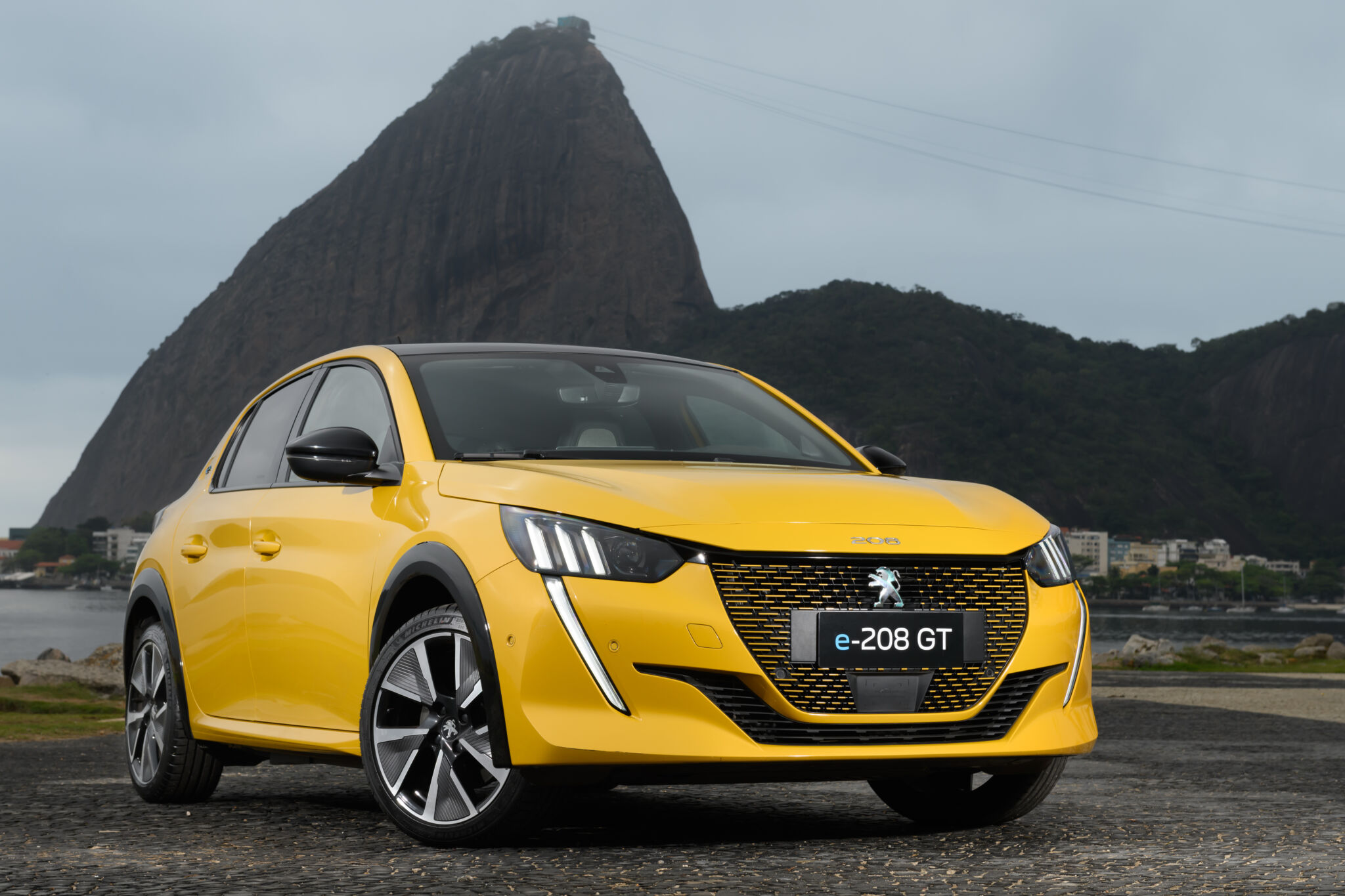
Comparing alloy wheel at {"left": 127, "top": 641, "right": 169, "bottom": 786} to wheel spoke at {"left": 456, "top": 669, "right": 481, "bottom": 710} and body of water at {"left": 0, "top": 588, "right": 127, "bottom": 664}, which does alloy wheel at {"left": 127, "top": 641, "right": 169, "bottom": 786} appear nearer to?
wheel spoke at {"left": 456, "top": 669, "right": 481, "bottom": 710}

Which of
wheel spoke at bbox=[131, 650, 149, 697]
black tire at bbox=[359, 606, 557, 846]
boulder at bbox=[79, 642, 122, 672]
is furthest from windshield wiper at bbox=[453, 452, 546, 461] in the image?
boulder at bbox=[79, 642, 122, 672]

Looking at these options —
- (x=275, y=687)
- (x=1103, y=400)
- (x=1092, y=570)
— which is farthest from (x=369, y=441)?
(x=1103, y=400)

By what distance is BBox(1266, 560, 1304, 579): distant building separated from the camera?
17788cm

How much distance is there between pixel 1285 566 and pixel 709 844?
622 feet

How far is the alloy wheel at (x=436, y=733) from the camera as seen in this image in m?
4.38

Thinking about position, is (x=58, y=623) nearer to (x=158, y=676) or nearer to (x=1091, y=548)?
(x=158, y=676)

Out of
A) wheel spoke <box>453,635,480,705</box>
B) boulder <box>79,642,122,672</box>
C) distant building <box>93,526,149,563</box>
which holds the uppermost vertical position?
distant building <box>93,526,149,563</box>

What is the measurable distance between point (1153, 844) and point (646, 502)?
6.23 ft

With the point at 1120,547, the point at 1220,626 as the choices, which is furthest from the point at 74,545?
the point at 1220,626

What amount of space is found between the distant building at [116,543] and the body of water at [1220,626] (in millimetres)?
104763

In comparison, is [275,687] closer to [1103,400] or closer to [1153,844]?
[1153,844]

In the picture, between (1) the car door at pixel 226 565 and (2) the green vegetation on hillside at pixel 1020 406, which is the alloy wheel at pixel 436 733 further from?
(2) the green vegetation on hillside at pixel 1020 406

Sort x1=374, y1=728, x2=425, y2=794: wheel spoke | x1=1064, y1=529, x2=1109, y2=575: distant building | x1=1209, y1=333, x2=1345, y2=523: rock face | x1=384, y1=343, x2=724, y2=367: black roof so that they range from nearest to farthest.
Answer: x1=374, y1=728, x2=425, y2=794: wheel spoke, x1=384, y1=343, x2=724, y2=367: black roof, x1=1064, y1=529, x2=1109, y2=575: distant building, x1=1209, y1=333, x2=1345, y2=523: rock face

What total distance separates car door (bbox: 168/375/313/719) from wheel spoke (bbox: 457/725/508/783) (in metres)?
1.49
